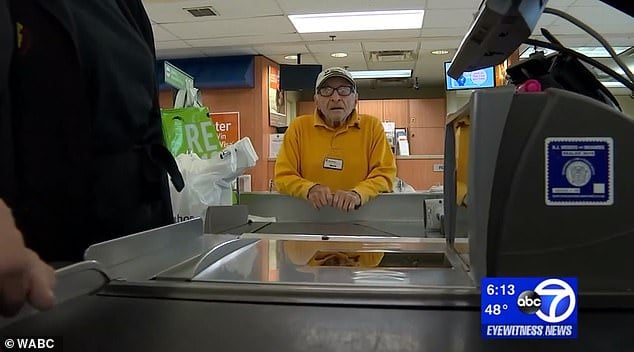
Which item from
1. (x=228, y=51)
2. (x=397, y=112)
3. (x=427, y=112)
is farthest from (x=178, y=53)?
(x=427, y=112)

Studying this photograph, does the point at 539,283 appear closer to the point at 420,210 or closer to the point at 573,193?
the point at 573,193

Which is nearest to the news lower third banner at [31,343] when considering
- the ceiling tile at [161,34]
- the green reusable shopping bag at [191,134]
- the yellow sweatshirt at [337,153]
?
the green reusable shopping bag at [191,134]

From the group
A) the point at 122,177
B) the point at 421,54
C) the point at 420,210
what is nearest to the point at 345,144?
the point at 420,210

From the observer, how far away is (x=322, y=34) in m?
4.89

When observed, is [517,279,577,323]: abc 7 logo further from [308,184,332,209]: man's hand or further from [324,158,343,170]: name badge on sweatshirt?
[324,158,343,170]: name badge on sweatshirt

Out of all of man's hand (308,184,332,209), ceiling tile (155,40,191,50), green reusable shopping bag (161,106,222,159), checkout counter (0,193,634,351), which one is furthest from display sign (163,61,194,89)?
ceiling tile (155,40,191,50)

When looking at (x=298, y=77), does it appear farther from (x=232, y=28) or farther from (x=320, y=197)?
(x=320, y=197)

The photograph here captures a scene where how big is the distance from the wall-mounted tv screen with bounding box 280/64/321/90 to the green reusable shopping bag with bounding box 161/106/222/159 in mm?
3754

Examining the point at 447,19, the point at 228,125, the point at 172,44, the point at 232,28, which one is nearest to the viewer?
the point at 447,19

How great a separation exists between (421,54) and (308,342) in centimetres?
577

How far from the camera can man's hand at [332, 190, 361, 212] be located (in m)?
1.53

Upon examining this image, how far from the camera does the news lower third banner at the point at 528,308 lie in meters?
0.40

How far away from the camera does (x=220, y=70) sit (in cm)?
590

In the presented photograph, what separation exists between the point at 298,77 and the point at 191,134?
3.88m
